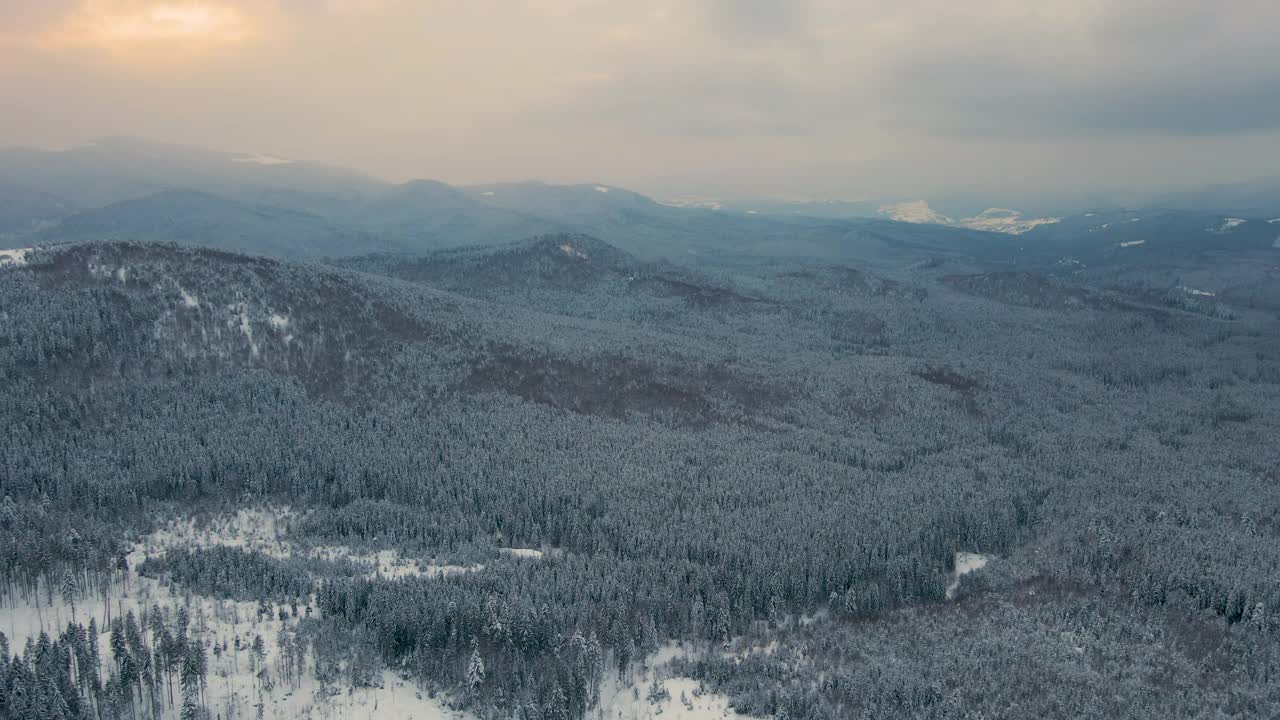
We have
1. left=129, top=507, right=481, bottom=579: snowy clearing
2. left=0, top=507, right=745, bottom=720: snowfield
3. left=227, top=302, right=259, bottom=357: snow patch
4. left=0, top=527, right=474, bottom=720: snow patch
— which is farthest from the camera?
left=227, top=302, right=259, bottom=357: snow patch

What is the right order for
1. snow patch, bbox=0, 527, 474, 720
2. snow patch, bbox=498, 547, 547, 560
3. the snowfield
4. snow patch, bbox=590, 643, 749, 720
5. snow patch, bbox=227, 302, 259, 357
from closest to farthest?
snow patch, bbox=0, 527, 474, 720
the snowfield
snow patch, bbox=590, 643, 749, 720
snow patch, bbox=498, 547, 547, 560
snow patch, bbox=227, 302, 259, 357

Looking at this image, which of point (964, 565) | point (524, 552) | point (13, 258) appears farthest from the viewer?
point (13, 258)

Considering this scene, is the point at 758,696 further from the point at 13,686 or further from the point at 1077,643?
the point at 13,686

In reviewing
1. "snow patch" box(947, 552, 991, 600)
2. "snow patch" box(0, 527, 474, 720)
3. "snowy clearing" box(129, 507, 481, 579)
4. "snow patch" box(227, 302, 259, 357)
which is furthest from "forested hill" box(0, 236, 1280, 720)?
"snowy clearing" box(129, 507, 481, 579)

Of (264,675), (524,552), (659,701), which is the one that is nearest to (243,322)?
(524,552)

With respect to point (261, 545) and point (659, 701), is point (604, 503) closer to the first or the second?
point (659, 701)

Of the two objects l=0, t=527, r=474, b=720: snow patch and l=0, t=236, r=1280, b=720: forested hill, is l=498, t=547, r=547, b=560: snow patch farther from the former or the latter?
l=0, t=527, r=474, b=720: snow patch
